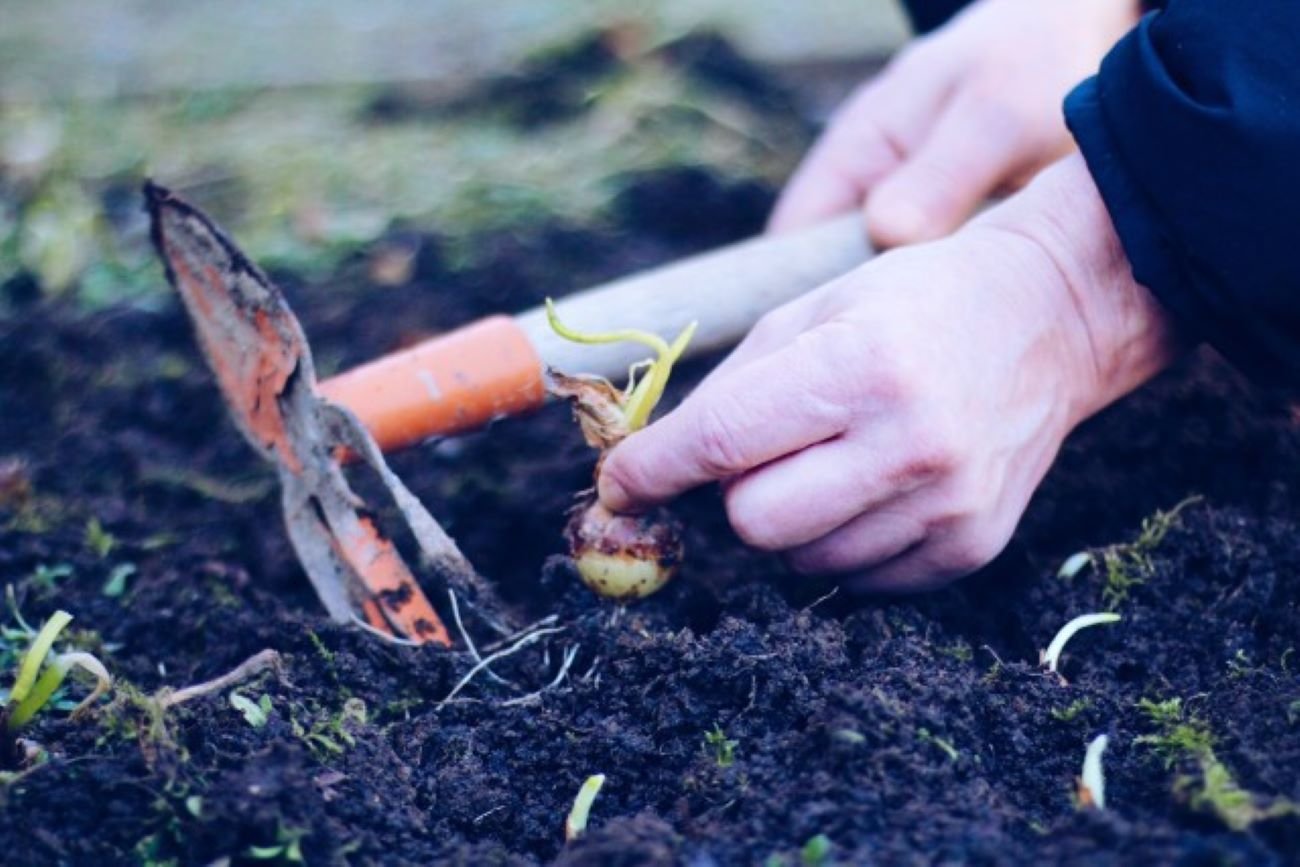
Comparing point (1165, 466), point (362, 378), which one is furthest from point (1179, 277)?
point (362, 378)

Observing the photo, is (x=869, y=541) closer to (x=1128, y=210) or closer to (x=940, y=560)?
(x=940, y=560)

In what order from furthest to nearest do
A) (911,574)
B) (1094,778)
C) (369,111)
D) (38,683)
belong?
(369,111), (911,574), (38,683), (1094,778)

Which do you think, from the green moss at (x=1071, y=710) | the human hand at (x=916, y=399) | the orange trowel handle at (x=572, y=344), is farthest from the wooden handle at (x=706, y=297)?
the green moss at (x=1071, y=710)

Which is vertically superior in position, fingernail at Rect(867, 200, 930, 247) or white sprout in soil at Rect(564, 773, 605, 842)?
fingernail at Rect(867, 200, 930, 247)

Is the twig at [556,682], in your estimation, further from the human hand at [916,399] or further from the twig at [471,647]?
the human hand at [916,399]

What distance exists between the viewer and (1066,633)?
143 cm

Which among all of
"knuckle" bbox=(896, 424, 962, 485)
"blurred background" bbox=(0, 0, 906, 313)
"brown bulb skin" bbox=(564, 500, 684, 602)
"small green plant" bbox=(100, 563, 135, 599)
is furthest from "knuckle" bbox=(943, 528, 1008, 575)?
"blurred background" bbox=(0, 0, 906, 313)

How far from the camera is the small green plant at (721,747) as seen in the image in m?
1.27

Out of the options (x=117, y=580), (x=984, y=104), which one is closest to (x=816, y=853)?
(x=117, y=580)

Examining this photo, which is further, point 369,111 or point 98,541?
point 369,111

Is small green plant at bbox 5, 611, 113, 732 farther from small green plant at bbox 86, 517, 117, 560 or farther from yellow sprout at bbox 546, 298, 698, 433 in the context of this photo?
yellow sprout at bbox 546, 298, 698, 433

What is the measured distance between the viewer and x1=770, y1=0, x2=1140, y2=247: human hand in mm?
2006

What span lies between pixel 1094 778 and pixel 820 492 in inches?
16.7

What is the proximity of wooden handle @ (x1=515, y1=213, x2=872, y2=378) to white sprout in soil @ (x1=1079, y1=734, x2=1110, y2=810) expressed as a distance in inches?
32.3
